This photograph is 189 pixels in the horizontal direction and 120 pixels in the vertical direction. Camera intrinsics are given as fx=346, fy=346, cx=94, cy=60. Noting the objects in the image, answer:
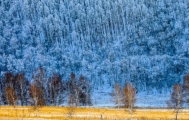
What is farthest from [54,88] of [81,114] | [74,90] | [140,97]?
[140,97]

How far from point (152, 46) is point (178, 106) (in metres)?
120

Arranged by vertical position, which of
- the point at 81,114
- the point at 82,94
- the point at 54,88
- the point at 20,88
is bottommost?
the point at 81,114

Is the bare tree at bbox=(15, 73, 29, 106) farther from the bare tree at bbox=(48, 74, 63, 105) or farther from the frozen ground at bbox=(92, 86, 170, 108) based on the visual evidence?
the frozen ground at bbox=(92, 86, 170, 108)

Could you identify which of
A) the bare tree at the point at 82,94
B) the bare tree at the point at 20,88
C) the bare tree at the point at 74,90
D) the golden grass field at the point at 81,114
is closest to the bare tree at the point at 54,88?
the bare tree at the point at 74,90

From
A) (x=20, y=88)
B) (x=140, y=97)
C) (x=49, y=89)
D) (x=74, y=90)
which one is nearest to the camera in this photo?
(x=74, y=90)

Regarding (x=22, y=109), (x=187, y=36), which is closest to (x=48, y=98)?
(x=22, y=109)

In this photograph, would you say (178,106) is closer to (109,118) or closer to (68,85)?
(109,118)

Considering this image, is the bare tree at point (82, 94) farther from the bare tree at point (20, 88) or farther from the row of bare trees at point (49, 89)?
the bare tree at point (20, 88)

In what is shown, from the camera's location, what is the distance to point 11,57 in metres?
196

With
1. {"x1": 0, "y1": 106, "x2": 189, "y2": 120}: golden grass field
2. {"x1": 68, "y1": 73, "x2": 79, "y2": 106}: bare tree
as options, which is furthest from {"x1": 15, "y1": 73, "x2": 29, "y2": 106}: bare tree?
{"x1": 0, "y1": 106, "x2": 189, "y2": 120}: golden grass field

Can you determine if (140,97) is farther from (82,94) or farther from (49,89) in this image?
(49,89)

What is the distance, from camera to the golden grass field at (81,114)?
79.7 m

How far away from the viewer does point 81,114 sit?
82.2 meters

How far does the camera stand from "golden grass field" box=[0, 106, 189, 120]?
261 ft
